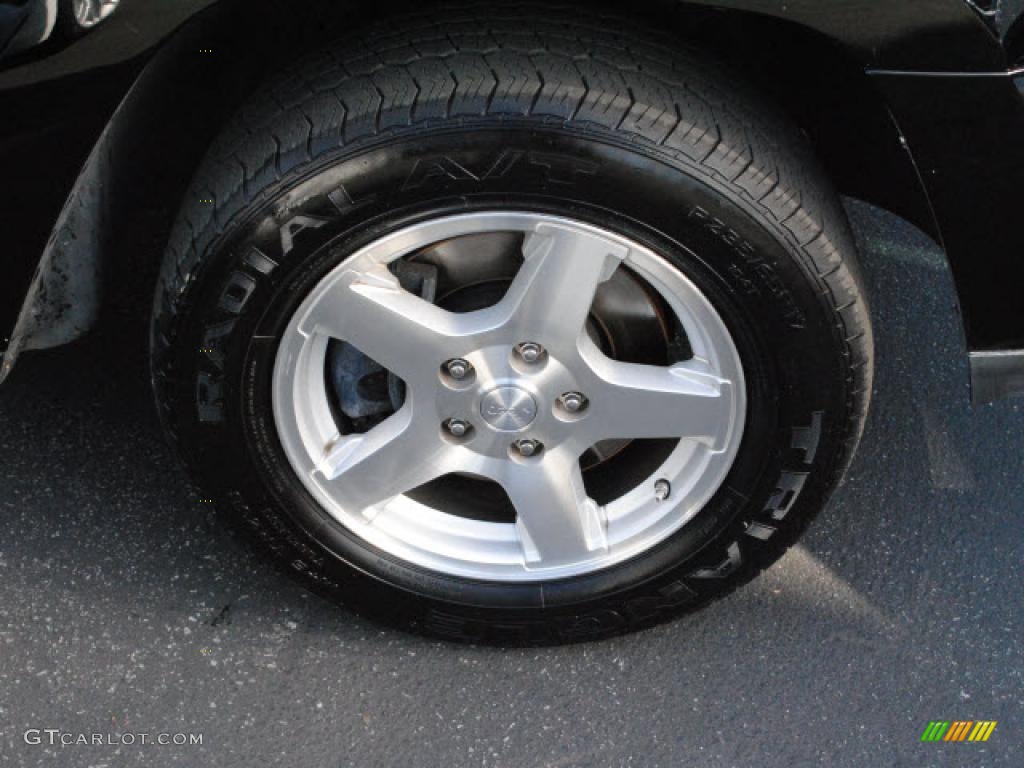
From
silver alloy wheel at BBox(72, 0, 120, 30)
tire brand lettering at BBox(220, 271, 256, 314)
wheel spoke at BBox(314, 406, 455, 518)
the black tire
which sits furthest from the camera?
wheel spoke at BBox(314, 406, 455, 518)

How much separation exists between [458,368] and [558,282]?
0.78 feet

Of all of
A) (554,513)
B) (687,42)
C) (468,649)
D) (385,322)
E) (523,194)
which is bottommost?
(468,649)

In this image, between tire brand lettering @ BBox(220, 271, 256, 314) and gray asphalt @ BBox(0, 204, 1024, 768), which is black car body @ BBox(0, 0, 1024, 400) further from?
gray asphalt @ BBox(0, 204, 1024, 768)

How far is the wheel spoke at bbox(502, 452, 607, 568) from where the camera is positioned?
2021 mm

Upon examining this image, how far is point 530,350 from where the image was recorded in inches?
73.8

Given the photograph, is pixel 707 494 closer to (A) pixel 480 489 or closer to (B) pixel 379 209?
(A) pixel 480 489

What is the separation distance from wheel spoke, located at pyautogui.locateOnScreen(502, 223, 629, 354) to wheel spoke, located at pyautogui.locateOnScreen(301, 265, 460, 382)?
118mm

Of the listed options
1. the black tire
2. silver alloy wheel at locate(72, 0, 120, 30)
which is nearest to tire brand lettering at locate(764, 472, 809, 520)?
the black tire

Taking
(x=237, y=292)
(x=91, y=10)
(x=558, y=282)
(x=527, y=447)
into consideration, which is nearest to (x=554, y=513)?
(x=527, y=447)

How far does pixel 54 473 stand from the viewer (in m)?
2.42

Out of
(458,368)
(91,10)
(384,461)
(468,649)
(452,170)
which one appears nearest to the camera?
(91,10)

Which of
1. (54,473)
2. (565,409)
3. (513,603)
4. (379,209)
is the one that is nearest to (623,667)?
(513,603)

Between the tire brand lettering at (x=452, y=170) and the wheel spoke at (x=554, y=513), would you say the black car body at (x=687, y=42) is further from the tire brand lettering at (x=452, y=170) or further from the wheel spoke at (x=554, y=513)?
the wheel spoke at (x=554, y=513)

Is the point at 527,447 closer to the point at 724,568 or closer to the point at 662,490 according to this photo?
the point at 662,490
